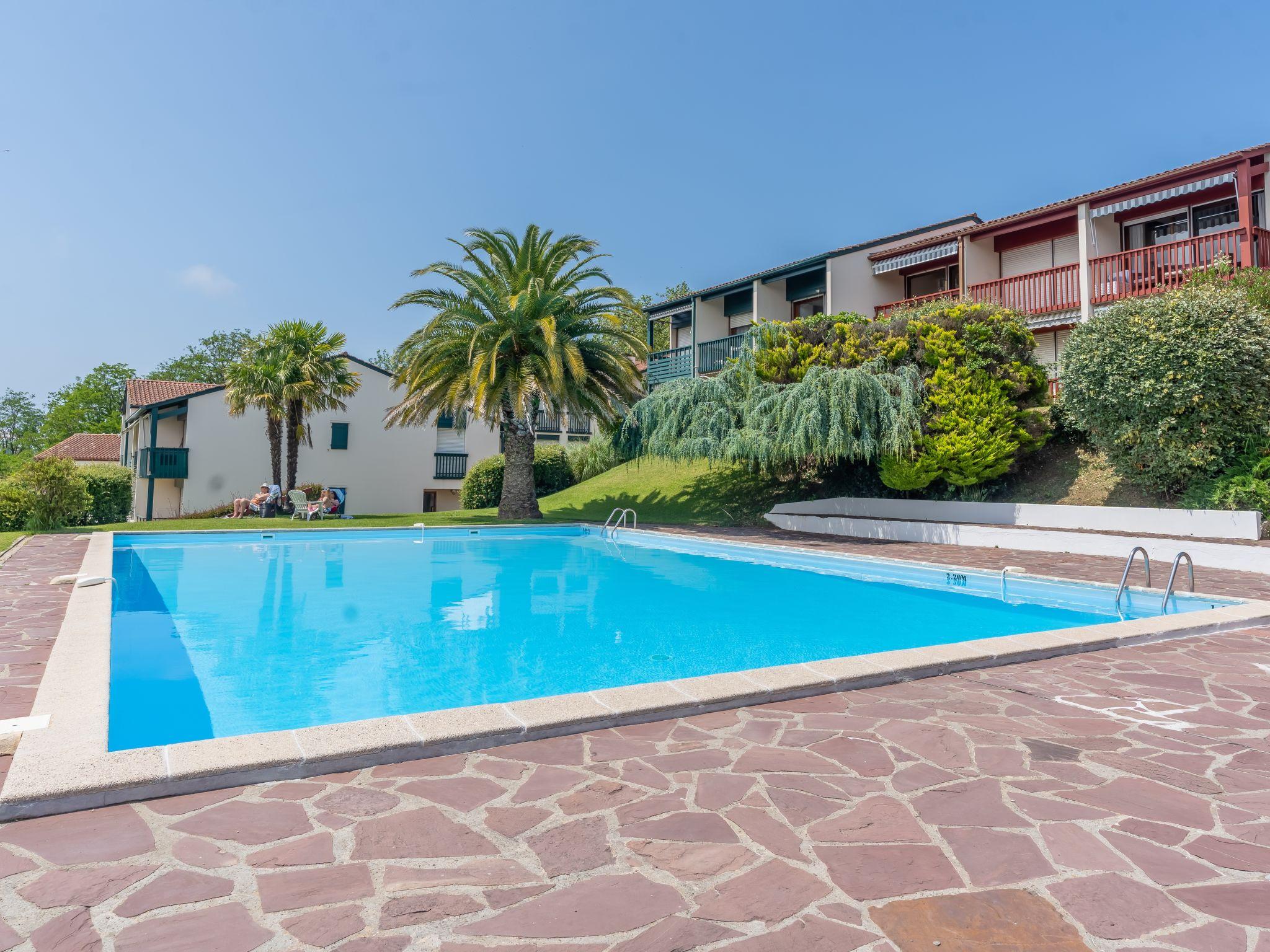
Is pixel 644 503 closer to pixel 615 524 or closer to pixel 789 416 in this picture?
pixel 615 524

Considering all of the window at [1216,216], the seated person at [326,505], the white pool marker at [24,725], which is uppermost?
the window at [1216,216]

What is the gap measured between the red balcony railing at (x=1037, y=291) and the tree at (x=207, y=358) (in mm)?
55347

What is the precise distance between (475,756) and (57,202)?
55.3ft

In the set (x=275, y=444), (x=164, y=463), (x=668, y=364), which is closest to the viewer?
(x=275, y=444)

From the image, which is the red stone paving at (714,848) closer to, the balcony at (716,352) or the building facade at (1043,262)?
the building facade at (1043,262)

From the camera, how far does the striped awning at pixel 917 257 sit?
22.2m

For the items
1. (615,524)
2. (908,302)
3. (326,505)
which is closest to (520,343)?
(615,524)

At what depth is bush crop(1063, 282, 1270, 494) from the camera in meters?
12.3

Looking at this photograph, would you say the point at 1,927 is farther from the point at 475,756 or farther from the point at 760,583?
the point at 760,583

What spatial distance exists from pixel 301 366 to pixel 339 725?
24.0m

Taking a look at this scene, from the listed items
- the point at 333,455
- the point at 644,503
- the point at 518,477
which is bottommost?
the point at 644,503

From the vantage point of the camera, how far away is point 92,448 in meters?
47.5

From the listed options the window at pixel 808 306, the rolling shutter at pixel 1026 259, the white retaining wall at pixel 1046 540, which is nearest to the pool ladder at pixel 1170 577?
the white retaining wall at pixel 1046 540

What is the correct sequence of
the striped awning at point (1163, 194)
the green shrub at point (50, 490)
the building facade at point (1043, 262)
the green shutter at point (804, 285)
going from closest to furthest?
the green shrub at point (50, 490), the striped awning at point (1163, 194), the building facade at point (1043, 262), the green shutter at point (804, 285)
